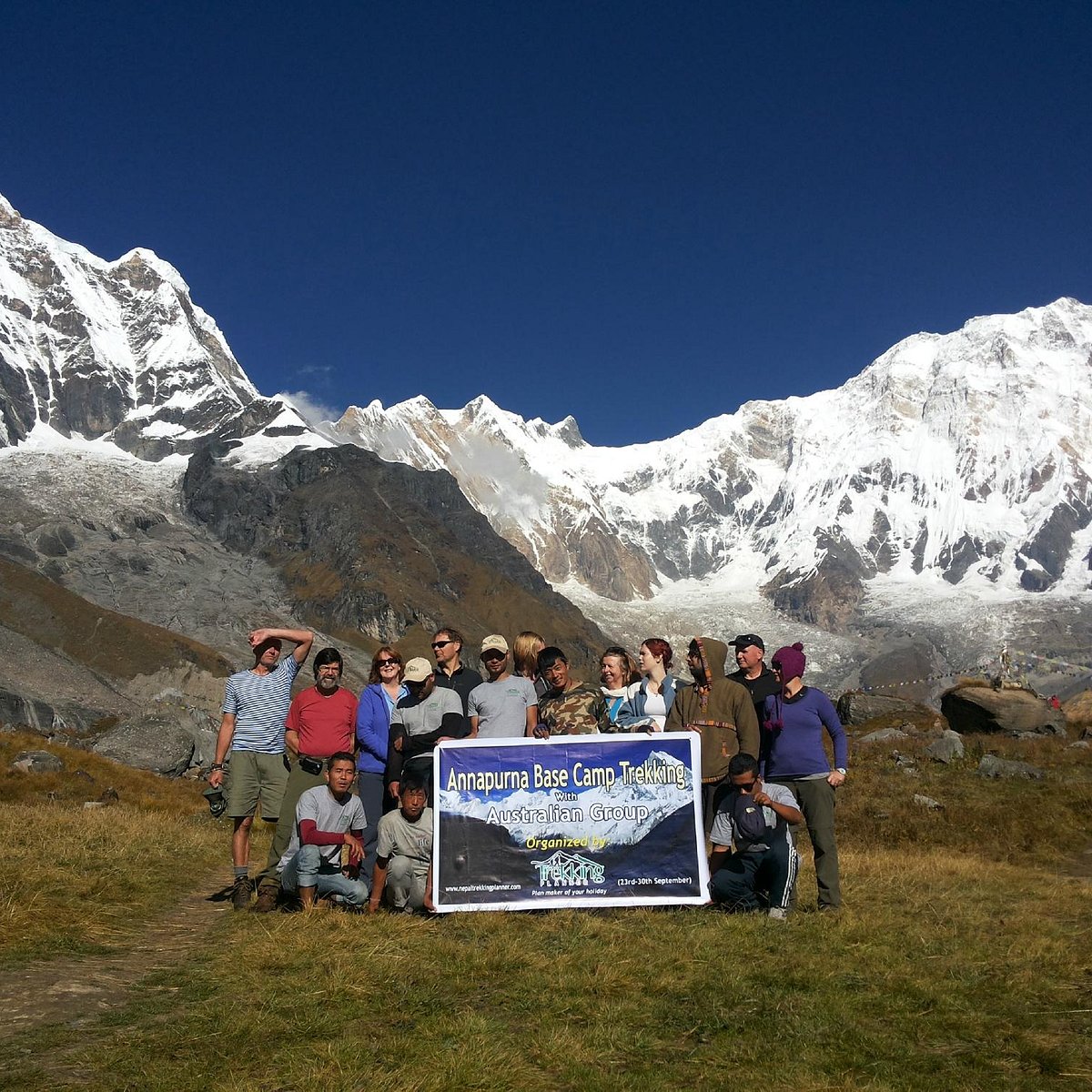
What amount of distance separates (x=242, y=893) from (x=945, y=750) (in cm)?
2045

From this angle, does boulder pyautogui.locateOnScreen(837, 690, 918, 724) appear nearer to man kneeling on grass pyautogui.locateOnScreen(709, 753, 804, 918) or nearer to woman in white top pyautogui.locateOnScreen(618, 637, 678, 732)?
woman in white top pyautogui.locateOnScreen(618, 637, 678, 732)

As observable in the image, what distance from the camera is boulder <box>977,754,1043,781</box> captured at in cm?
2192

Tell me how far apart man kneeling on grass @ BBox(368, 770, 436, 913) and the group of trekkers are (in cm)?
2

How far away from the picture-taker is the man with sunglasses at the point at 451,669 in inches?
473

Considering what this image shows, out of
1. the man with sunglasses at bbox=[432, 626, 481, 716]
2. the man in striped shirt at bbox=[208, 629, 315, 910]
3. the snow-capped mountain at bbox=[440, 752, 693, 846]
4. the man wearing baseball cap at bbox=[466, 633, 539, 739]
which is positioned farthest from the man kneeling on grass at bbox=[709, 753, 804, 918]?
the man in striped shirt at bbox=[208, 629, 315, 910]

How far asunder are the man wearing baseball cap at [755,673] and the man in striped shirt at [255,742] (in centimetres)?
527

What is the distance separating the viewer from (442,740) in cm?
1112

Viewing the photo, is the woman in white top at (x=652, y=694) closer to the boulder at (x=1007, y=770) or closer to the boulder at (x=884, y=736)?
the boulder at (x=1007, y=770)

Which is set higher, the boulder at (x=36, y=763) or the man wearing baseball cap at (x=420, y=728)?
the man wearing baseball cap at (x=420, y=728)

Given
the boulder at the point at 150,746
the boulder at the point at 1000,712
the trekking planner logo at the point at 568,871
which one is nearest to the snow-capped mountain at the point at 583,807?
the trekking planner logo at the point at 568,871

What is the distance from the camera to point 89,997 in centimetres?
745

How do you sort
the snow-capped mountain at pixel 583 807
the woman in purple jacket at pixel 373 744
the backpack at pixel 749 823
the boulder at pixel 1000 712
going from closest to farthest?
the backpack at pixel 749 823
the snow-capped mountain at pixel 583 807
the woman in purple jacket at pixel 373 744
the boulder at pixel 1000 712

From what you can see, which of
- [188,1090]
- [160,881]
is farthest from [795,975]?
[160,881]

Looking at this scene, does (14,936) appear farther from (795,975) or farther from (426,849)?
(795,975)
